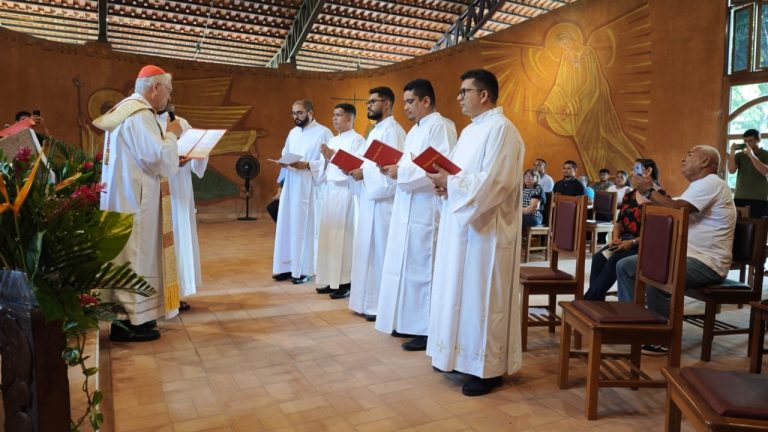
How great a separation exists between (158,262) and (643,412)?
2936 mm

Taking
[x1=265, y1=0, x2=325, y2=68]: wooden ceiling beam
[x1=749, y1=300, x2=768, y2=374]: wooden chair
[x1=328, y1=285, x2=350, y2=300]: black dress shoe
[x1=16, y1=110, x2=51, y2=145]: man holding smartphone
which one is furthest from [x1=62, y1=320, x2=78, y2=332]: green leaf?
[x1=265, y1=0, x2=325, y2=68]: wooden ceiling beam

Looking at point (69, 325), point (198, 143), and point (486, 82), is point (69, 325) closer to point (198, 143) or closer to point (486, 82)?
point (486, 82)

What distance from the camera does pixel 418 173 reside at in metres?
3.33

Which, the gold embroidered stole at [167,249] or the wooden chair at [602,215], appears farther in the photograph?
the wooden chair at [602,215]

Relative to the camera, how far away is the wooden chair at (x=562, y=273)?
3.30 metres

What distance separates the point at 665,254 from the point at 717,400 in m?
1.23

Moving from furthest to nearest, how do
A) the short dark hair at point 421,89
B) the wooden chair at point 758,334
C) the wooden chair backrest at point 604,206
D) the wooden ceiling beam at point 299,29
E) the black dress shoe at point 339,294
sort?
the wooden ceiling beam at point 299,29, the wooden chair backrest at point 604,206, the black dress shoe at point 339,294, the short dark hair at point 421,89, the wooden chair at point 758,334

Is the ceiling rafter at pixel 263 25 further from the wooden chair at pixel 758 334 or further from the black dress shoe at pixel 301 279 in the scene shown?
the wooden chair at pixel 758 334

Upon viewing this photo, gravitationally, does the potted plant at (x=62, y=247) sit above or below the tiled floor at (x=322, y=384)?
above

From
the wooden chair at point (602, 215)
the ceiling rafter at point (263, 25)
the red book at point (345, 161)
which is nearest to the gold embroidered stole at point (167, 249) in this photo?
the red book at point (345, 161)

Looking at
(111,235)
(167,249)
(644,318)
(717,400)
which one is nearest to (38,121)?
(167,249)

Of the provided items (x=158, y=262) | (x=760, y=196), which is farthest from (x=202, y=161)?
(x=760, y=196)

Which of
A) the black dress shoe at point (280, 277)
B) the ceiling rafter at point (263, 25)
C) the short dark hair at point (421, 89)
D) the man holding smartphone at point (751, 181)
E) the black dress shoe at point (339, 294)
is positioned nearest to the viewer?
the short dark hair at point (421, 89)

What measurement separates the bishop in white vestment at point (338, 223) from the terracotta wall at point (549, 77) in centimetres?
483
